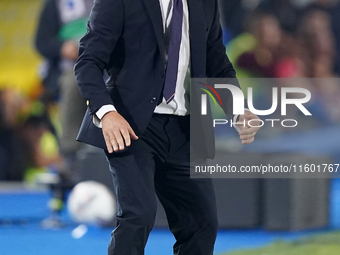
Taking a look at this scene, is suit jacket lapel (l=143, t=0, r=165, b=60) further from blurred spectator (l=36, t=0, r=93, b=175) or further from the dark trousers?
blurred spectator (l=36, t=0, r=93, b=175)

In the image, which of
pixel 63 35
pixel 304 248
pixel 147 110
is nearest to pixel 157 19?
pixel 147 110

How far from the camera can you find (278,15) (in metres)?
7.01

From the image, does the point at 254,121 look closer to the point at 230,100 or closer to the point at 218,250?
the point at 230,100

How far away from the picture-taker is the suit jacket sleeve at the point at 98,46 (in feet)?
6.92

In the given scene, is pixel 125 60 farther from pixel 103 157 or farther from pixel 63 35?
pixel 63 35

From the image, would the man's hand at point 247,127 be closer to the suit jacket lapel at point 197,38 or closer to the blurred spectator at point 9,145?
the suit jacket lapel at point 197,38

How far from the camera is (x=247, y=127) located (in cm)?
230

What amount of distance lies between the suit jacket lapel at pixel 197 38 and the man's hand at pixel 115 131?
444 mm

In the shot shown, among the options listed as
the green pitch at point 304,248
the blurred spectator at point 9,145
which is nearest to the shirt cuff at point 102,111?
the green pitch at point 304,248

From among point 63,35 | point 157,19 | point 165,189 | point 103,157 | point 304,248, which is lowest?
point 304,248

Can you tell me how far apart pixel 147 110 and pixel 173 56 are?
26cm

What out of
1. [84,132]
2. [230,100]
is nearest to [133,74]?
[84,132]

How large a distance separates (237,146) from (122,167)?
15.4 feet

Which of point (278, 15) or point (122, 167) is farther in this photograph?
point (278, 15)
